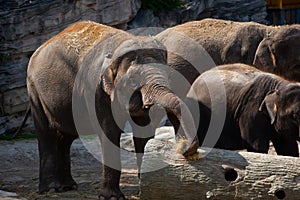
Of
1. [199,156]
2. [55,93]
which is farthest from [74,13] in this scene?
[199,156]

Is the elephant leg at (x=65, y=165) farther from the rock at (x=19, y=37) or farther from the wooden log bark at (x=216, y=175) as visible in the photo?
the rock at (x=19, y=37)

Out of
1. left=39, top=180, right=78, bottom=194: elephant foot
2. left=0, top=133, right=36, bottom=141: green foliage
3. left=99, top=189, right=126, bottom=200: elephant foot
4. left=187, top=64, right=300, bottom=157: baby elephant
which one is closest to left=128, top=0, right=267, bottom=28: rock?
left=0, top=133, right=36, bottom=141: green foliage

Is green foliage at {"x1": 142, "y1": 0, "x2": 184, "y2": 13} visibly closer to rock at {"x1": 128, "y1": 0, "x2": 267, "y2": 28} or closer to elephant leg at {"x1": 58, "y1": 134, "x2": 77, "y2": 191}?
rock at {"x1": 128, "y1": 0, "x2": 267, "y2": 28}

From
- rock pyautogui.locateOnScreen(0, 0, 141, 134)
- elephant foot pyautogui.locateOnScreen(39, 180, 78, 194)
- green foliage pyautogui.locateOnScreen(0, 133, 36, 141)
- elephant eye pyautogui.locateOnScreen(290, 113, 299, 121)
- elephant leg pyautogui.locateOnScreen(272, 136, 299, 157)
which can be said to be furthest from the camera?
rock pyautogui.locateOnScreen(0, 0, 141, 134)

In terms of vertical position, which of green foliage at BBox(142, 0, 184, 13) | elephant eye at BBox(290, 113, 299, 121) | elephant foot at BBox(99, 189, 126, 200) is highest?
elephant eye at BBox(290, 113, 299, 121)

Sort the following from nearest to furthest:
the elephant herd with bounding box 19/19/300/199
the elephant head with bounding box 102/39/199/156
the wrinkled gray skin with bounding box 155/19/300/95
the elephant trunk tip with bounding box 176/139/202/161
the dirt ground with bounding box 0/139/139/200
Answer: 1. the elephant trunk tip with bounding box 176/139/202/161
2. the elephant head with bounding box 102/39/199/156
3. the elephant herd with bounding box 19/19/300/199
4. the dirt ground with bounding box 0/139/139/200
5. the wrinkled gray skin with bounding box 155/19/300/95

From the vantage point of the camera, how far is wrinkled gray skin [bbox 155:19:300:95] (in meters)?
10.5

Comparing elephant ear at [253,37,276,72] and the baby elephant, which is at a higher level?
the baby elephant

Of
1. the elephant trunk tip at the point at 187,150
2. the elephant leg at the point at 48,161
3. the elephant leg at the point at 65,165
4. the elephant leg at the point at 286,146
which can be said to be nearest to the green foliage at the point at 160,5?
the elephant leg at the point at 65,165

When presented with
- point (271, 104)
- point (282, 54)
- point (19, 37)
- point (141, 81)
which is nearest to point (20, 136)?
point (19, 37)

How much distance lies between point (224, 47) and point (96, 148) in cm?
243

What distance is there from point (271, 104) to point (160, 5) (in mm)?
8021

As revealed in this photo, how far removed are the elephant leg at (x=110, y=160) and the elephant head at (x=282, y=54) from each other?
3358mm

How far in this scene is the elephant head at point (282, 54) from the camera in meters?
10.6
